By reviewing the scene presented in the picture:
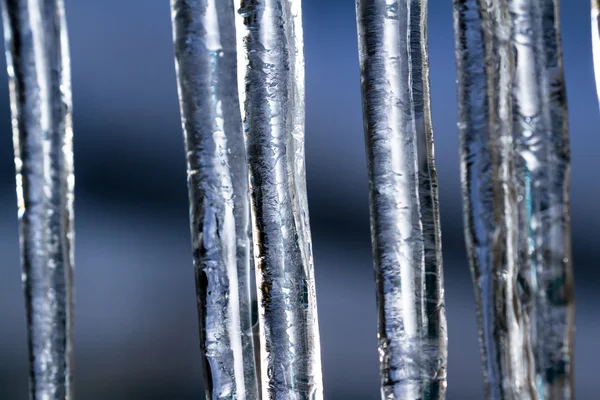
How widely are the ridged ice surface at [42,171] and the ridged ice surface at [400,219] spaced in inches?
15.2

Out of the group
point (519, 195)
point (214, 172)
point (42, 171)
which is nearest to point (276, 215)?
point (214, 172)

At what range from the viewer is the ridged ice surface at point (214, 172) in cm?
64

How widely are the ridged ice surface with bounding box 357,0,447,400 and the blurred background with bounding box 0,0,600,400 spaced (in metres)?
1.03

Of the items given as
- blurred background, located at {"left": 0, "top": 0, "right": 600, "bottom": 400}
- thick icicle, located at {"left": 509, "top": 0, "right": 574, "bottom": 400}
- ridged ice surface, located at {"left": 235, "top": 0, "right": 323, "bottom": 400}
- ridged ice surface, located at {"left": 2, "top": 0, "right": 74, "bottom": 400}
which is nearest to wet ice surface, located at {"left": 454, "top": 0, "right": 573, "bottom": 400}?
thick icicle, located at {"left": 509, "top": 0, "right": 574, "bottom": 400}

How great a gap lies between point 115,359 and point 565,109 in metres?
1.48

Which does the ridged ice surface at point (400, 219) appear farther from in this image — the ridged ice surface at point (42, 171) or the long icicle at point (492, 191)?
the ridged ice surface at point (42, 171)

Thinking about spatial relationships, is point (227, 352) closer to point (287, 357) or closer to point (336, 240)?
point (287, 357)

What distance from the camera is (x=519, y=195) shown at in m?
0.48

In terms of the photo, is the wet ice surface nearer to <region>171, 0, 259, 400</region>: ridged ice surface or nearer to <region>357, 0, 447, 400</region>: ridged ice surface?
<region>357, 0, 447, 400</region>: ridged ice surface

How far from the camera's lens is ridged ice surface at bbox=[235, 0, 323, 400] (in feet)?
1.90

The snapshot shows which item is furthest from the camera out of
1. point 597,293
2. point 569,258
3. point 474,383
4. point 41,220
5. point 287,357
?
point 474,383

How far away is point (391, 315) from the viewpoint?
56 centimetres

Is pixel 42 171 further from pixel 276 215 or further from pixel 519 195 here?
pixel 519 195

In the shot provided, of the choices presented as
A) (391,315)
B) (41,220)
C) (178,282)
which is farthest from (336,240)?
(391,315)
